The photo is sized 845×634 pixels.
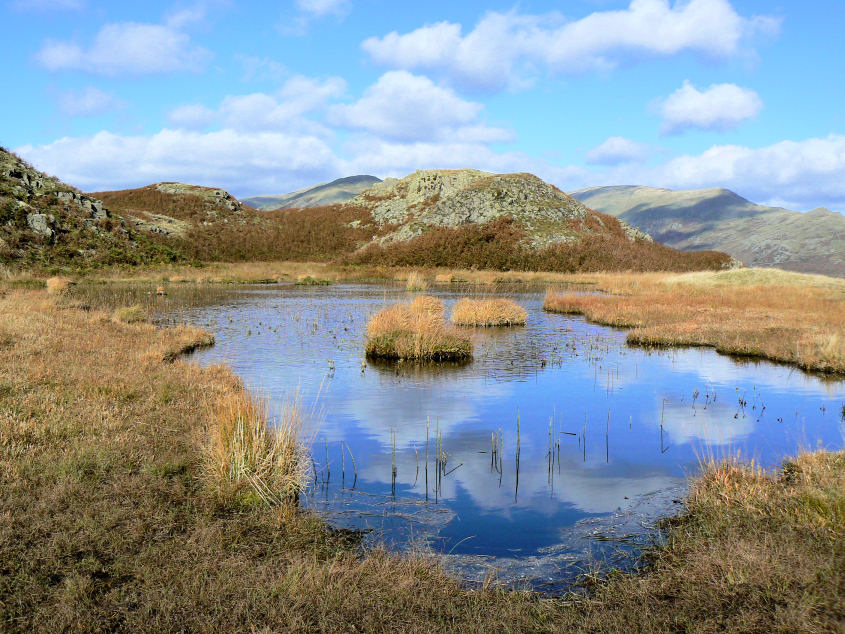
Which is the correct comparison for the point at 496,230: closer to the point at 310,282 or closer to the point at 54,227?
the point at 310,282

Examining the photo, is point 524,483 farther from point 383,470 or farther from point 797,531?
point 797,531

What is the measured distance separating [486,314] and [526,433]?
16.8 m

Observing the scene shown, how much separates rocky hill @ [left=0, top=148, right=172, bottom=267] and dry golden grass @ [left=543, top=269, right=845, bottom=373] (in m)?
37.1

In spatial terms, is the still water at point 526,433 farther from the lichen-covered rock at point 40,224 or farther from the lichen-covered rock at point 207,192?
the lichen-covered rock at point 207,192

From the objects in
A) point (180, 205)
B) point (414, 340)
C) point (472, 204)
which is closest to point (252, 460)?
point (414, 340)

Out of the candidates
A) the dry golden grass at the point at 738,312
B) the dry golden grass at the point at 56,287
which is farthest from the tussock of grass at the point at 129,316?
the dry golden grass at the point at 738,312

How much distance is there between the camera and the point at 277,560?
6066 mm

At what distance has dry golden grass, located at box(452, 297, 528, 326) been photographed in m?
28.8

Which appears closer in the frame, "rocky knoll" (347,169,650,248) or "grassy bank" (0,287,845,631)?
"grassy bank" (0,287,845,631)

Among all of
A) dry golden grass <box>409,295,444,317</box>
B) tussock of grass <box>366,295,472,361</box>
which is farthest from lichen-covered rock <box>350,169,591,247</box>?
tussock of grass <box>366,295,472,361</box>

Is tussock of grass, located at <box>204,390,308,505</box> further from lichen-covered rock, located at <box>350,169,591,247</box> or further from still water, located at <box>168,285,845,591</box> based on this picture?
lichen-covered rock, located at <box>350,169,591,247</box>

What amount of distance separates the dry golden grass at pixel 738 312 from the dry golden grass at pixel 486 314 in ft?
16.6

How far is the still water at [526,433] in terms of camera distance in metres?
7.68

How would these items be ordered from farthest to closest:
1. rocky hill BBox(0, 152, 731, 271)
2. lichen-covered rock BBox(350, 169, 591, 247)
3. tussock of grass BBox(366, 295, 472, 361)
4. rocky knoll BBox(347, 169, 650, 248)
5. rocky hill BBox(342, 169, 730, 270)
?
lichen-covered rock BBox(350, 169, 591, 247) < rocky knoll BBox(347, 169, 650, 248) < rocky hill BBox(342, 169, 730, 270) < rocky hill BBox(0, 152, 731, 271) < tussock of grass BBox(366, 295, 472, 361)
